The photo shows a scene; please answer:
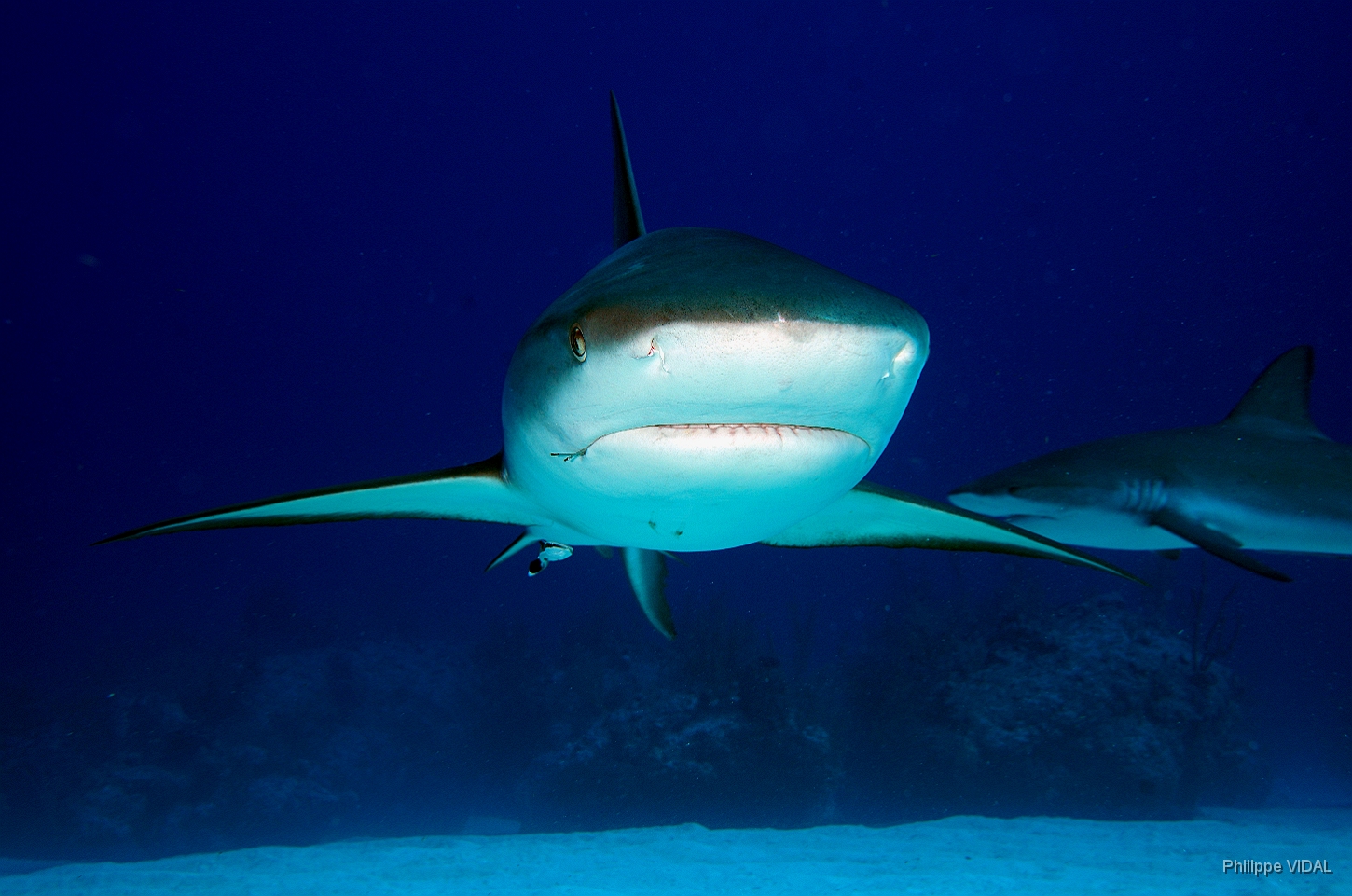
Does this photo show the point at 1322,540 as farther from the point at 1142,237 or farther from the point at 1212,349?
the point at 1212,349

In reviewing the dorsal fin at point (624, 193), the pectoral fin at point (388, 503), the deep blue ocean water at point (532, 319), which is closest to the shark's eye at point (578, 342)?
the pectoral fin at point (388, 503)

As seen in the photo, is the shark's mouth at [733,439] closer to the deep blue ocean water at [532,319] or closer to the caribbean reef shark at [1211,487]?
the caribbean reef shark at [1211,487]

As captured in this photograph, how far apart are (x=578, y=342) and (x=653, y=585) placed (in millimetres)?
2589

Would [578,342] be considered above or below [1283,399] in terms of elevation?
below

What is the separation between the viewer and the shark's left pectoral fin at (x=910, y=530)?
2.23 metres

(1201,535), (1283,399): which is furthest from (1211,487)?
(1283,399)

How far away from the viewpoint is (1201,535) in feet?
12.0

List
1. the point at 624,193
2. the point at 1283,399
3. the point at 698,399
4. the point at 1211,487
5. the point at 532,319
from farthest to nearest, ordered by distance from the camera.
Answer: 1. the point at 532,319
2. the point at 1283,399
3. the point at 1211,487
4. the point at 624,193
5. the point at 698,399

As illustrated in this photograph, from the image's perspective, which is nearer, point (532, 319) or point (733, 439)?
point (733, 439)

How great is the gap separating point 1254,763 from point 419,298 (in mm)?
72445

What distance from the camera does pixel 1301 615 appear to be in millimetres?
56594

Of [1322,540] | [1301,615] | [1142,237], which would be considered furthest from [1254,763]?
[1301,615]

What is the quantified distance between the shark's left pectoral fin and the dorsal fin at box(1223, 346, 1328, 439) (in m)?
3.23

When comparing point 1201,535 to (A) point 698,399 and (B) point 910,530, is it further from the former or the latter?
(A) point 698,399
